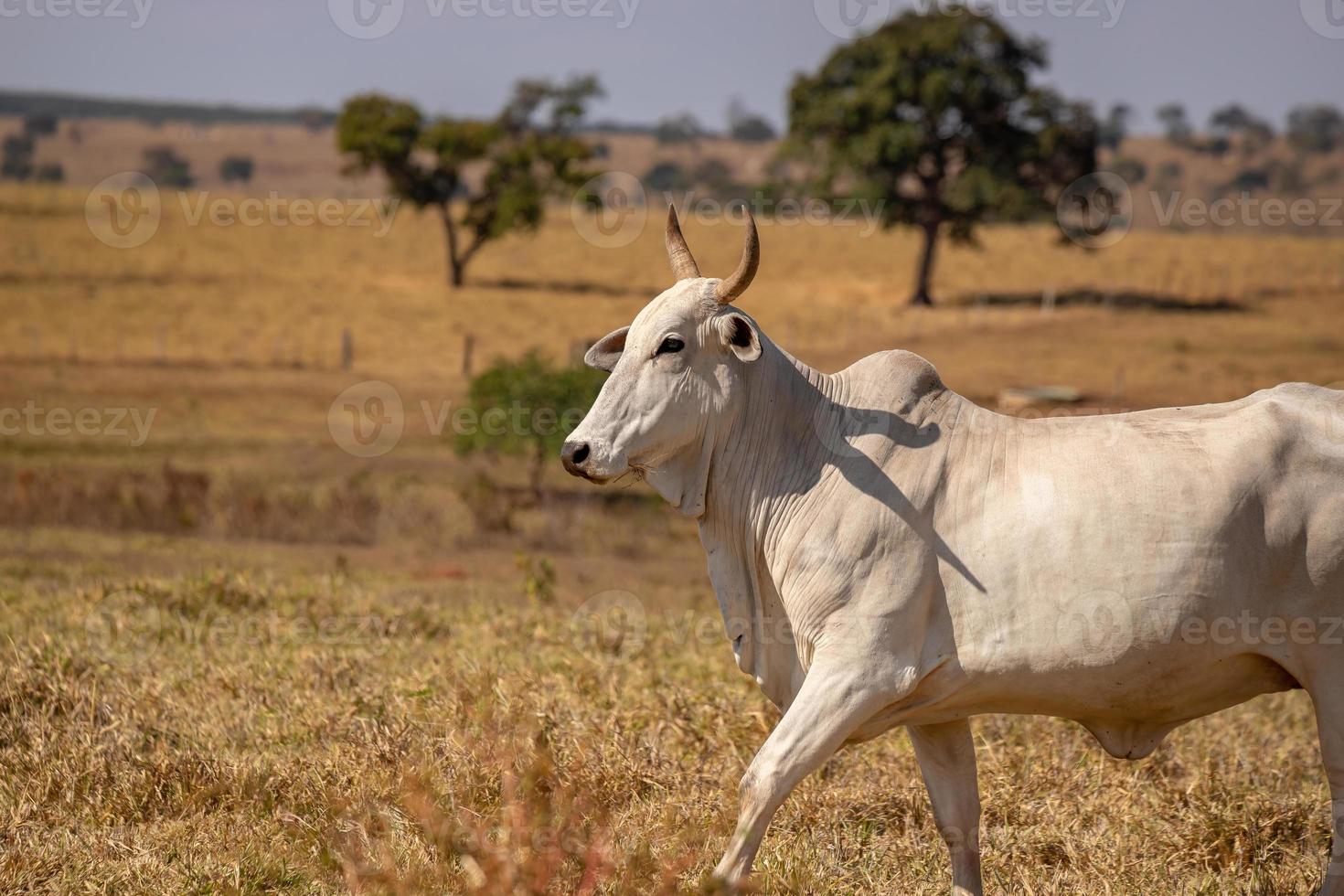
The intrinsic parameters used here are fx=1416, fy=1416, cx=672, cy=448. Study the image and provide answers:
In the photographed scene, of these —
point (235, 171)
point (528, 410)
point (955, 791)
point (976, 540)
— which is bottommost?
point (528, 410)

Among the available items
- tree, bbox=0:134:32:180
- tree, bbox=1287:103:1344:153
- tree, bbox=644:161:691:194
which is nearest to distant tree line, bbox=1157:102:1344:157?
tree, bbox=1287:103:1344:153

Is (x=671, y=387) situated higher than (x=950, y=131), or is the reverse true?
(x=950, y=131)

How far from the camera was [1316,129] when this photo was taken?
333 feet

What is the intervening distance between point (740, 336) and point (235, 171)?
88.7 meters

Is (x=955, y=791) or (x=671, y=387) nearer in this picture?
(x=671, y=387)

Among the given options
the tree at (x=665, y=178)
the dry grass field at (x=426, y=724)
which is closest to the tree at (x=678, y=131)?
the tree at (x=665, y=178)

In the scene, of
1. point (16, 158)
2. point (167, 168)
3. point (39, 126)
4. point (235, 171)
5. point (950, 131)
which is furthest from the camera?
point (39, 126)

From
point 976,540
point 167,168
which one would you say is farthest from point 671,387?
point 167,168

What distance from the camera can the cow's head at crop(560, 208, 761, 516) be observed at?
4102 millimetres

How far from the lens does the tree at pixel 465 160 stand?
133ft

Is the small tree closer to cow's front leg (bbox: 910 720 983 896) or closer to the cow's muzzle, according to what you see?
the cow's muzzle

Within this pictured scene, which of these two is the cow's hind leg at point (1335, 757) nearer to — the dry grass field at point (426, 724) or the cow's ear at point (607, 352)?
the dry grass field at point (426, 724)

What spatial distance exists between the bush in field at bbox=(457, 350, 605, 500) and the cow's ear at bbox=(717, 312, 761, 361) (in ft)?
41.9

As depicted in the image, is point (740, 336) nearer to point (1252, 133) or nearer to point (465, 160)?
point (465, 160)
